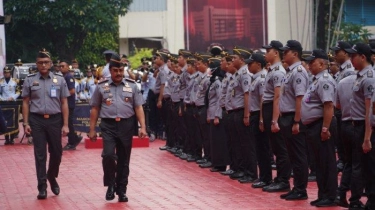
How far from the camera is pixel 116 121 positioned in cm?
1546

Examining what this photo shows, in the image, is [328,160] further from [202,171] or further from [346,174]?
[202,171]

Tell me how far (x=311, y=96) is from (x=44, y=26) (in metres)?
39.7

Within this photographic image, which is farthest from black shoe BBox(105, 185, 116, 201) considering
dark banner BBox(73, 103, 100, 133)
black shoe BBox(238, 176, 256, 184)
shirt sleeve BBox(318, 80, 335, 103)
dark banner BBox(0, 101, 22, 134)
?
dark banner BBox(0, 101, 22, 134)

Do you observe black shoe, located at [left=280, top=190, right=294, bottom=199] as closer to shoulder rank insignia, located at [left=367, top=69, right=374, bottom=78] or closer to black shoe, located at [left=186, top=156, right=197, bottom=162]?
shoulder rank insignia, located at [left=367, top=69, right=374, bottom=78]

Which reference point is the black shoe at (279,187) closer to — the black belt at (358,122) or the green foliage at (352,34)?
the black belt at (358,122)

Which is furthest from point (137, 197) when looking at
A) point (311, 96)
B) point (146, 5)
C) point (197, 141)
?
point (146, 5)

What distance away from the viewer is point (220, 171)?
1969cm

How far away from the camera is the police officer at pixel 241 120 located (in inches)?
697

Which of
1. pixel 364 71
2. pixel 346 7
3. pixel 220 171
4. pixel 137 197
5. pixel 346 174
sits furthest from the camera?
pixel 346 7

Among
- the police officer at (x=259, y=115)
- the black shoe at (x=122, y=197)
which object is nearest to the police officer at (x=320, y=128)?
the police officer at (x=259, y=115)

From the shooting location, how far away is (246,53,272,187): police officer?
55.7 ft

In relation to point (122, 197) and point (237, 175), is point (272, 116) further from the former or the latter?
point (122, 197)

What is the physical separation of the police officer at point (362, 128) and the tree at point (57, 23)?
37791 millimetres

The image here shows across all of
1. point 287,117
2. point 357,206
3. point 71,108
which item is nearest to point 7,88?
point 71,108
